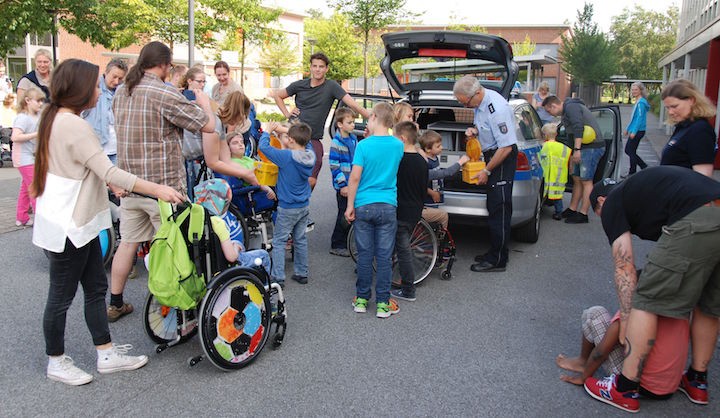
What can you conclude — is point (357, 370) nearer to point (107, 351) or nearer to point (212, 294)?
point (212, 294)

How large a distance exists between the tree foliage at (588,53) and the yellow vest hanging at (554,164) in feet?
132

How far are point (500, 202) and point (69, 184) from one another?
396 centimetres

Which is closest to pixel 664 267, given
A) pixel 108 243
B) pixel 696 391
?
pixel 696 391

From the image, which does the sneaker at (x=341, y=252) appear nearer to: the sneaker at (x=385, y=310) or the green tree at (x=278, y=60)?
the sneaker at (x=385, y=310)

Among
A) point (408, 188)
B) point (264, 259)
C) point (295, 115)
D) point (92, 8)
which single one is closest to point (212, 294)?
point (264, 259)

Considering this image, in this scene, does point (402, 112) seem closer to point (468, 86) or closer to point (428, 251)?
point (468, 86)

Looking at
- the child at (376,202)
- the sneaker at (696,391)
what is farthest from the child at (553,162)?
the sneaker at (696,391)

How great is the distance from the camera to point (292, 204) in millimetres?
5359

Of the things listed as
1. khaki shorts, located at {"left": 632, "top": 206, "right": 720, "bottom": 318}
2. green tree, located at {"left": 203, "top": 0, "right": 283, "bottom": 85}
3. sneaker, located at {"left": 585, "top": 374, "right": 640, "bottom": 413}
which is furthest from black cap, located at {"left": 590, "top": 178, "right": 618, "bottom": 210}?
green tree, located at {"left": 203, "top": 0, "right": 283, "bottom": 85}

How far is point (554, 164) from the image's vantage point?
26.5 ft

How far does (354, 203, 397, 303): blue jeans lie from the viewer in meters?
4.84

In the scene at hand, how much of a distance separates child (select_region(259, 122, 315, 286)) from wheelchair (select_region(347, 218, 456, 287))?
609mm

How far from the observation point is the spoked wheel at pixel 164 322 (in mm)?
3908

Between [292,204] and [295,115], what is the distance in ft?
6.27
